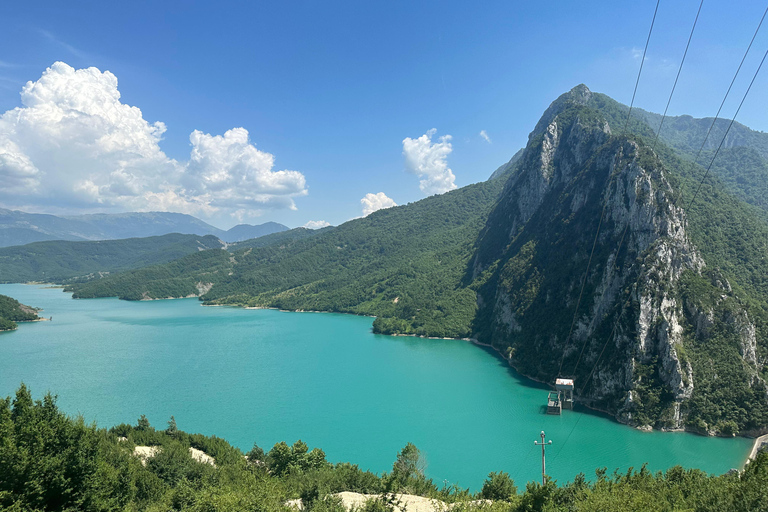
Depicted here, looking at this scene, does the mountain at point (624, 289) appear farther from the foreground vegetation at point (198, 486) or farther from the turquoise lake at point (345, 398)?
the foreground vegetation at point (198, 486)

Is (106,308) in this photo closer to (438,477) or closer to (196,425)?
(196,425)

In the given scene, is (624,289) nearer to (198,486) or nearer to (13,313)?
(198,486)

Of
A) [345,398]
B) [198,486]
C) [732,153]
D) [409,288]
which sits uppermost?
[732,153]

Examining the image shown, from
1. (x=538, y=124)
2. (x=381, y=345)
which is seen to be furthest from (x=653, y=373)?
(x=538, y=124)

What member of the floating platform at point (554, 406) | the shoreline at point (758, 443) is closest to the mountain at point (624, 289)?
the shoreline at point (758, 443)

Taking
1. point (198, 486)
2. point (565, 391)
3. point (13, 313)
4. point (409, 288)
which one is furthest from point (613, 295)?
point (13, 313)

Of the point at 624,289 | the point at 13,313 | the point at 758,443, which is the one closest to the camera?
the point at 758,443

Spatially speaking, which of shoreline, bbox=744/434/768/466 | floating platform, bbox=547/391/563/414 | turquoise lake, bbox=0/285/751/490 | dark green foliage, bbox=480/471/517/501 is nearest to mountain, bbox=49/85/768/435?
shoreline, bbox=744/434/768/466
